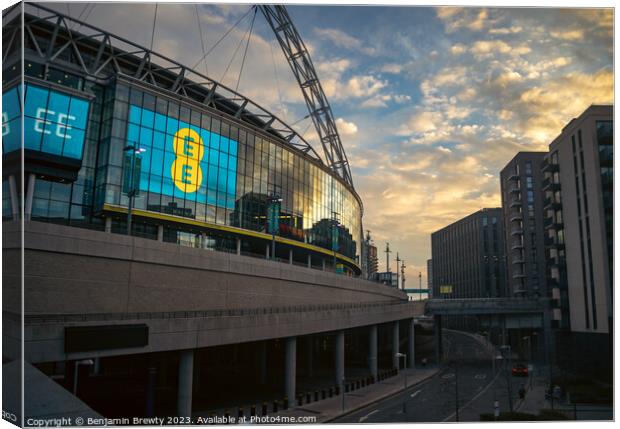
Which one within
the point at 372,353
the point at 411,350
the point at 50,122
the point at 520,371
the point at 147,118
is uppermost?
the point at 147,118

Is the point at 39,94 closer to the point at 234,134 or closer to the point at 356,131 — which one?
the point at 356,131

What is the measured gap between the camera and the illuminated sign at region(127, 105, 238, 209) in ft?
173

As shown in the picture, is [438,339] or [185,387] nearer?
[185,387]

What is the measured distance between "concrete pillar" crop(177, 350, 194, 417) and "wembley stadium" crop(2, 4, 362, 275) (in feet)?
35.7

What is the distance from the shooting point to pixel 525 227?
112m

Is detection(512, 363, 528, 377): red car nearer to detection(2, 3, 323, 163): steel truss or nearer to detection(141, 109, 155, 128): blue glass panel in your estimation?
detection(2, 3, 323, 163): steel truss

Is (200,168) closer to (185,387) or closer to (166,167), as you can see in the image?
(166,167)

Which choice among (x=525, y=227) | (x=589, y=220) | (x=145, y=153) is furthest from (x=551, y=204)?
(x=145, y=153)

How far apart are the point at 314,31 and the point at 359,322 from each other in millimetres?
32056

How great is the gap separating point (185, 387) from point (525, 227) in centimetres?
9886

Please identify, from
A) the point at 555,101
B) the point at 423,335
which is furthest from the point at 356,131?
the point at 423,335

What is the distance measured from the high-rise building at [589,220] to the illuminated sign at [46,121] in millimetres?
30478

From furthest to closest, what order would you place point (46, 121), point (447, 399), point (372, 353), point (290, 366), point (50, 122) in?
point (372, 353) → point (447, 399) → point (290, 366) → point (50, 122) → point (46, 121)

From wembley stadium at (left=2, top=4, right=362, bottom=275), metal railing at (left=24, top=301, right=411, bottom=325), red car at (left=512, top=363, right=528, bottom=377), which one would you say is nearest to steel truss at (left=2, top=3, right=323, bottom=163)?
wembley stadium at (left=2, top=4, right=362, bottom=275)
